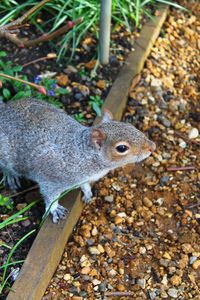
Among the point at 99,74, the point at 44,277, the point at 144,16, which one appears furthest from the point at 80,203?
the point at 144,16

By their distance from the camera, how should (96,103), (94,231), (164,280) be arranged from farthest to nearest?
(96,103) → (94,231) → (164,280)

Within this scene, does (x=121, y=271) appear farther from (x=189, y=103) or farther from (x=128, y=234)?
(x=189, y=103)

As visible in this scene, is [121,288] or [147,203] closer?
[121,288]

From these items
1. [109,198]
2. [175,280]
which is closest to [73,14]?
[109,198]

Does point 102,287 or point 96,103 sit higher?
point 96,103

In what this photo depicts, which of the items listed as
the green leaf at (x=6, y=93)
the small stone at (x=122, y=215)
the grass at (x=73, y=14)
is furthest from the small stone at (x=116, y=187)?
the grass at (x=73, y=14)

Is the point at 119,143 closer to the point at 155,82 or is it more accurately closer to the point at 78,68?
the point at 78,68

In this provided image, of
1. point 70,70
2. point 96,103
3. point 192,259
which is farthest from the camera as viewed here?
point 70,70
